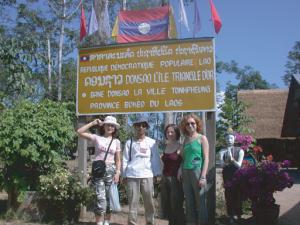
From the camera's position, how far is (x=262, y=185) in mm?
7812

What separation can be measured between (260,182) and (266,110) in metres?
22.8

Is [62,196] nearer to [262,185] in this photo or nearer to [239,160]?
[239,160]

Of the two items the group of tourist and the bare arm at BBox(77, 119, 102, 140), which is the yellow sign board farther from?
the bare arm at BBox(77, 119, 102, 140)

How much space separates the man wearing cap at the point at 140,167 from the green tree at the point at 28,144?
177cm

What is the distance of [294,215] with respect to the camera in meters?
9.16

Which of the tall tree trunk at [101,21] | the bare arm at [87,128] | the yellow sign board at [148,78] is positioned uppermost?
the tall tree trunk at [101,21]

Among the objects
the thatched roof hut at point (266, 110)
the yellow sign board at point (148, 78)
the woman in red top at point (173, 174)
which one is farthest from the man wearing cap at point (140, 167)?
the thatched roof hut at point (266, 110)

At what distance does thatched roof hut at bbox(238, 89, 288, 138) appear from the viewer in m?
28.3

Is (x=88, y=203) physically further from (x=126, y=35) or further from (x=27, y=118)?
(x=126, y=35)

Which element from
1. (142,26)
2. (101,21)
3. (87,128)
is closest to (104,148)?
(87,128)

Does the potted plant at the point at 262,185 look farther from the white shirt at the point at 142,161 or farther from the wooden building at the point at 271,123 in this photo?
the wooden building at the point at 271,123

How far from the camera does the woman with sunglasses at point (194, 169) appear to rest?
6523 mm

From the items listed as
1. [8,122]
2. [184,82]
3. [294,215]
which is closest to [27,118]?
[8,122]

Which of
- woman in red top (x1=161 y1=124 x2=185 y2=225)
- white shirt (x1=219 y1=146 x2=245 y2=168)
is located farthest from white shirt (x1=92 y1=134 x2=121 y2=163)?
white shirt (x1=219 y1=146 x2=245 y2=168)
